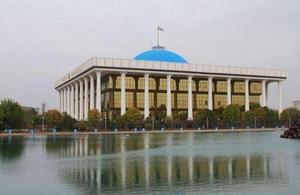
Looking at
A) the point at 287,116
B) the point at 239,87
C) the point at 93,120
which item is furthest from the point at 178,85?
the point at 93,120

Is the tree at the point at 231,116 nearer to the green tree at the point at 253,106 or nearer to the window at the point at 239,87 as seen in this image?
the green tree at the point at 253,106

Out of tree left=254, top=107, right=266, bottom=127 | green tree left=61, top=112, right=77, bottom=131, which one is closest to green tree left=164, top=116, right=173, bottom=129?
green tree left=61, top=112, right=77, bottom=131

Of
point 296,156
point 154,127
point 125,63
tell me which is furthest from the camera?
point 125,63

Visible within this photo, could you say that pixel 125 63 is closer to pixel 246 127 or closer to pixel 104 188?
pixel 246 127

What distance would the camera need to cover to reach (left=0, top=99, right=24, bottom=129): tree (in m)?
66.7

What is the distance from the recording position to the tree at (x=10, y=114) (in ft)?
219

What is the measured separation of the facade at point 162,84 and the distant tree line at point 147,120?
10.4 feet

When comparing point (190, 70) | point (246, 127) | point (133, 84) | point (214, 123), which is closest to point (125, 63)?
point (133, 84)

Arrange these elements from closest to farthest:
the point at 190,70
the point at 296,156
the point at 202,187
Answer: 1. the point at 202,187
2. the point at 296,156
3. the point at 190,70

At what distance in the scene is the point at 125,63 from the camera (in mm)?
79812

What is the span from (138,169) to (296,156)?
848 cm

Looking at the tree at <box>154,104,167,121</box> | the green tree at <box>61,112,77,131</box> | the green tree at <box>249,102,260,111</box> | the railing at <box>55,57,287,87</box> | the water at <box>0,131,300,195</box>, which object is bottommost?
the water at <box>0,131,300,195</box>

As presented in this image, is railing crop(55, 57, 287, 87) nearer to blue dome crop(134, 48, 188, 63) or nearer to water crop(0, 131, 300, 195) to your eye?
blue dome crop(134, 48, 188, 63)

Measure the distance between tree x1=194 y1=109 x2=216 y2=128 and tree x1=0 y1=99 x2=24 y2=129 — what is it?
2965 cm
